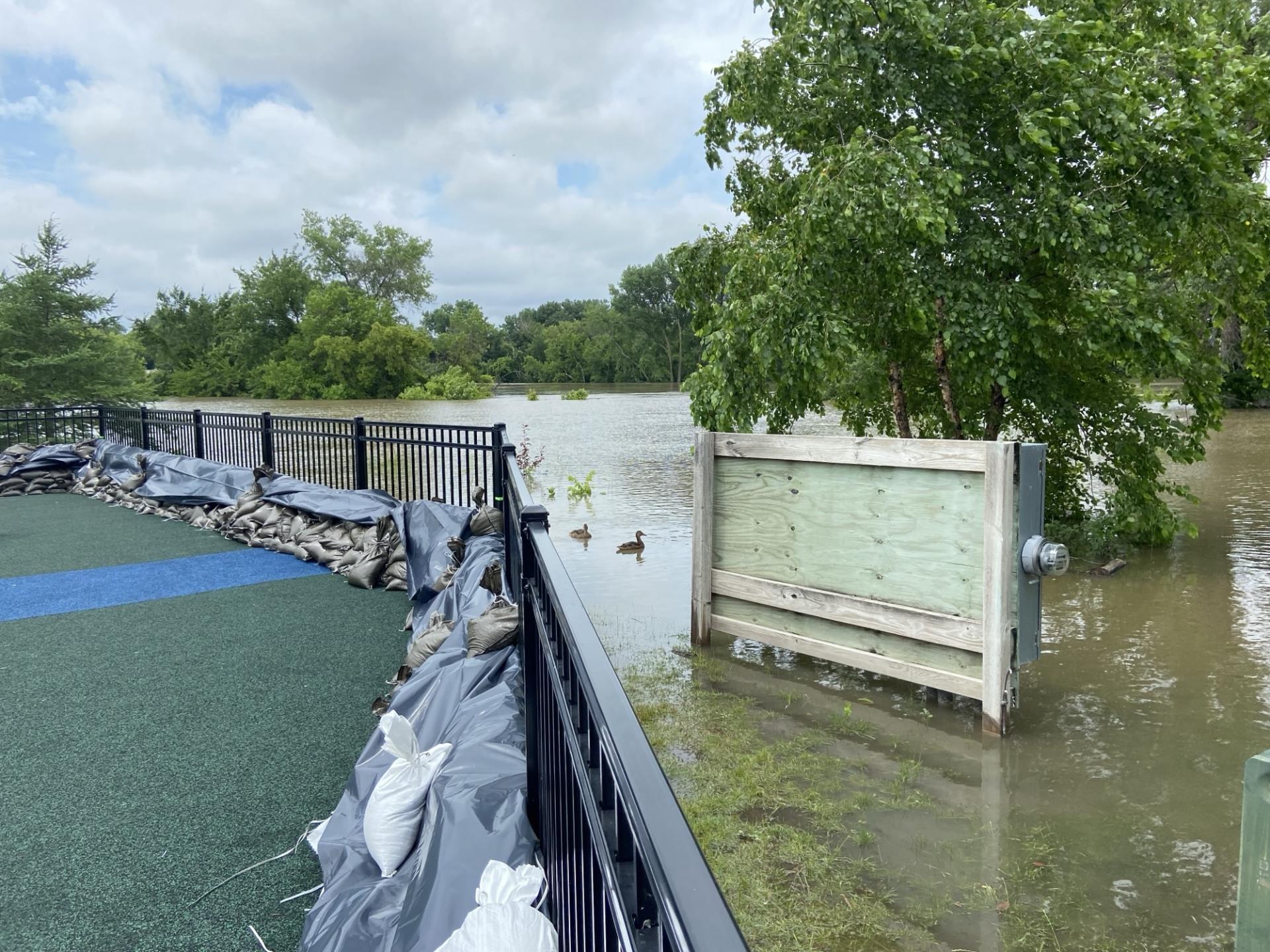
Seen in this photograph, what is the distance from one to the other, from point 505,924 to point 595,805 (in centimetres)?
78

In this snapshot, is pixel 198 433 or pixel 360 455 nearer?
pixel 360 455

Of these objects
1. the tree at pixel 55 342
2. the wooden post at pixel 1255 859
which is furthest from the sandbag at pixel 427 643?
the tree at pixel 55 342

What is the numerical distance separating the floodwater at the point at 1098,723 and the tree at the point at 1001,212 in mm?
1283

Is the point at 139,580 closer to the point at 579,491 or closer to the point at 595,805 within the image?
the point at 579,491

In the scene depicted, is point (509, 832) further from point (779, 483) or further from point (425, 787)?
point (779, 483)

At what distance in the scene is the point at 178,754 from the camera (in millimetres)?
3688

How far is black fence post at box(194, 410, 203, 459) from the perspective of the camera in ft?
38.3

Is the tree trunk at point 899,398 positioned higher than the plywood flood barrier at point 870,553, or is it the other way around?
the tree trunk at point 899,398

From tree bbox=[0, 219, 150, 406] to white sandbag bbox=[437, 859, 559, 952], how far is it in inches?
740

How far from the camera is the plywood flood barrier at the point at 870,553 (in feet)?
13.3

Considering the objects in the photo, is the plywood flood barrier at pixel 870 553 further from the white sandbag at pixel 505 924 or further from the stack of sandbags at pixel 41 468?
the stack of sandbags at pixel 41 468

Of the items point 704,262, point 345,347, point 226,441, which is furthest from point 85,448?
point 345,347

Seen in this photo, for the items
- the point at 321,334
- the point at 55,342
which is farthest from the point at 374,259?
the point at 55,342

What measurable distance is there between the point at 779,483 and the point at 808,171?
335 centimetres
